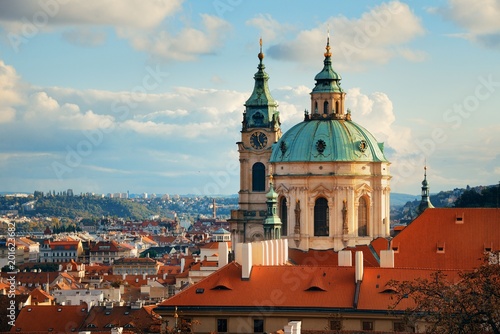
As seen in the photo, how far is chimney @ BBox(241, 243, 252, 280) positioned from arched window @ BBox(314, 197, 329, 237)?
32.3 meters

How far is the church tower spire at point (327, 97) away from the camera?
352ft

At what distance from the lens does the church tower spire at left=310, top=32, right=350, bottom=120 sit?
4227 inches

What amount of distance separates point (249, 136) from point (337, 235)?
25084mm

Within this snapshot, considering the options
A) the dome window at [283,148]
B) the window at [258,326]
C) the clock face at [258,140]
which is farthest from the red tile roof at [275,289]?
the clock face at [258,140]

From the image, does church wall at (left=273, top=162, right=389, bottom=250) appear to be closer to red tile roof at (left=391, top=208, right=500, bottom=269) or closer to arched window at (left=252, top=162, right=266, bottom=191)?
red tile roof at (left=391, top=208, right=500, bottom=269)

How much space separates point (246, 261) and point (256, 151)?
179 feet

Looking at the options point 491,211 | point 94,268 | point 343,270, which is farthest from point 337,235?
point 94,268

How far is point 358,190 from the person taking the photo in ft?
343

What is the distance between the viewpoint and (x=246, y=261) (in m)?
72.4

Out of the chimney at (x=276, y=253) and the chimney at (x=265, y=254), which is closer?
the chimney at (x=265, y=254)

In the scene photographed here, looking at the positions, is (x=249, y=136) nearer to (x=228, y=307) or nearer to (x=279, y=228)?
(x=279, y=228)

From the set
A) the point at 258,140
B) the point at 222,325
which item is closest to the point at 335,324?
the point at 222,325

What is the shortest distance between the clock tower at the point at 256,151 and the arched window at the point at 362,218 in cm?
1812

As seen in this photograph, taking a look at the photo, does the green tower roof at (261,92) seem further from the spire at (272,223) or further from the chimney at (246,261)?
the chimney at (246,261)
